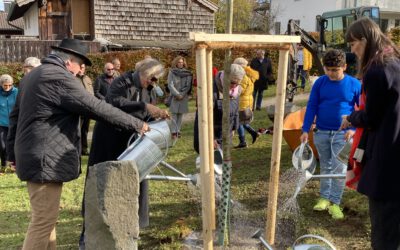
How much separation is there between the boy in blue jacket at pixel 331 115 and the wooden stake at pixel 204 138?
1.53 m

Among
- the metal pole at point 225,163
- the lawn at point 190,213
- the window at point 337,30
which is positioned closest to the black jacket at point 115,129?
the metal pole at point 225,163

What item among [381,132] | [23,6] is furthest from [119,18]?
[381,132]

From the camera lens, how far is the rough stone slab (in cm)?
277

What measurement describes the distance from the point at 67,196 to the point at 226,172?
287 cm

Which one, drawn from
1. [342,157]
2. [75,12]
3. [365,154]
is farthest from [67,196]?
[75,12]

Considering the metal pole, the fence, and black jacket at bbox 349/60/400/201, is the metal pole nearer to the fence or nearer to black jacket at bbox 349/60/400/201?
black jacket at bbox 349/60/400/201

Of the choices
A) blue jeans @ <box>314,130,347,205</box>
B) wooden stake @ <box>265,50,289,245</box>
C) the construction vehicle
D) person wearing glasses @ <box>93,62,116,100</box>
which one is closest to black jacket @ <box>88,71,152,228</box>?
wooden stake @ <box>265,50,289,245</box>

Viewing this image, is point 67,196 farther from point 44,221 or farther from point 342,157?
point 342,157

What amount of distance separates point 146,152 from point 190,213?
194 centimetres

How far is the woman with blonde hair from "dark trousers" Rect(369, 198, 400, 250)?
6.69m

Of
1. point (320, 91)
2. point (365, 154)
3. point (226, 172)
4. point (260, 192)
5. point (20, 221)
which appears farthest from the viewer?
point (260, 192)

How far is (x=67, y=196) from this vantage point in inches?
228

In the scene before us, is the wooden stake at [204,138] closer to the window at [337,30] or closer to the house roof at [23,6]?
the window at [337,30]

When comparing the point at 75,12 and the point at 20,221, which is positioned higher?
the point at 75,12
